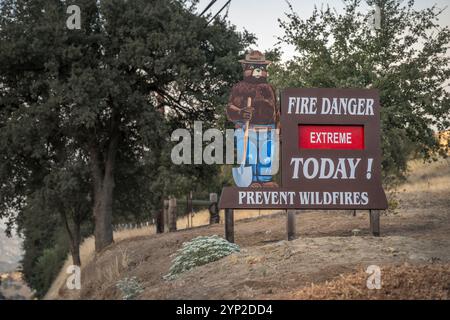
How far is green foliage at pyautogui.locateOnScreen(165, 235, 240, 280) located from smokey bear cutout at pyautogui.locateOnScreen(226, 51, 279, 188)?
174cm

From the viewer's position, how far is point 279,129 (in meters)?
17.6

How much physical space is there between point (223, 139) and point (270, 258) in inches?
499

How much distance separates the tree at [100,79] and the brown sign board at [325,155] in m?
8.64

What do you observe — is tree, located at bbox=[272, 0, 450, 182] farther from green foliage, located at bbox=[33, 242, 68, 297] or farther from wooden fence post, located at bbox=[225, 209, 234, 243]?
green foliage, located at bbox=[33, 242, 68, 297]

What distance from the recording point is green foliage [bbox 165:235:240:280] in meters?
15.6

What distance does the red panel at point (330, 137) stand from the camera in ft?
58.2

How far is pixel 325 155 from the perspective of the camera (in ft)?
58.0

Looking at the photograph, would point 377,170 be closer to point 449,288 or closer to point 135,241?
point 449,288

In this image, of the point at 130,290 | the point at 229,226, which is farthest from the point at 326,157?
the point at 130,290

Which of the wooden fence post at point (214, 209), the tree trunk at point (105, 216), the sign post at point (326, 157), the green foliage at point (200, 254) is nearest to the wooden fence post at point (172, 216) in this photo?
the wooden fence post at point (214, 209)

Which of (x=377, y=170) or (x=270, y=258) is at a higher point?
(x=377, y=170)

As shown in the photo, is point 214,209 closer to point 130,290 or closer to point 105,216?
point 105,216

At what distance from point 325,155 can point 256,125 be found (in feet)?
5.41

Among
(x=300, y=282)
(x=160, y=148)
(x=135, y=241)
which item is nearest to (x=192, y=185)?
(x=160, y=148)
